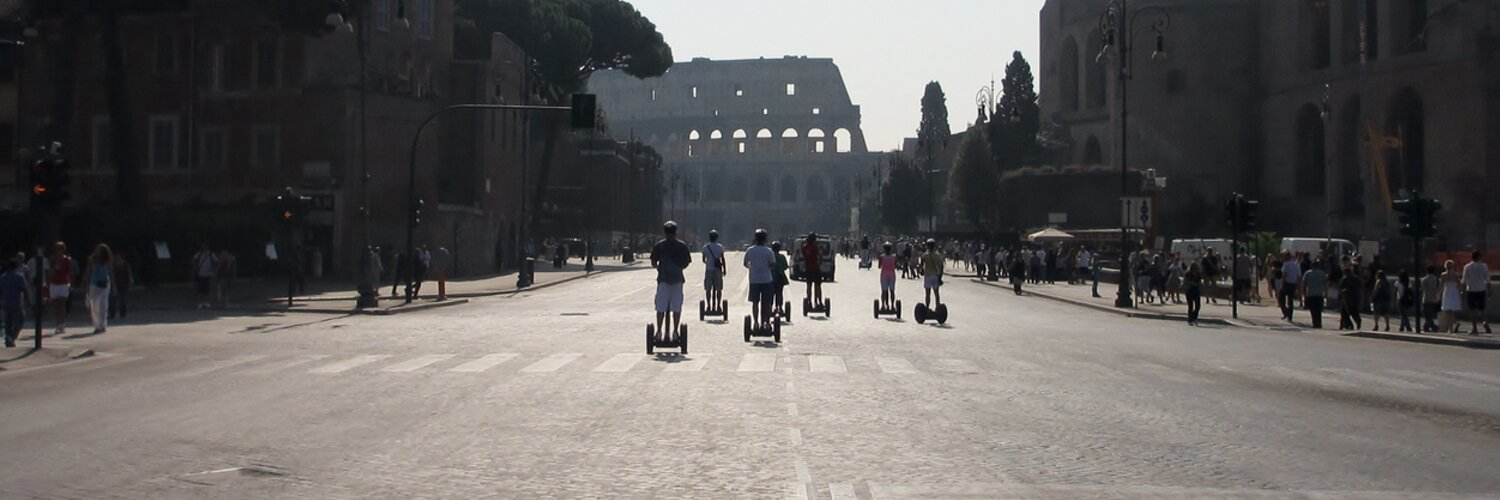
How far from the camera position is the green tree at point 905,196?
421 feet

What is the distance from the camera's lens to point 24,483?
9828 mm

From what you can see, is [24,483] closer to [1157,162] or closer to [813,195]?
[1157,162]

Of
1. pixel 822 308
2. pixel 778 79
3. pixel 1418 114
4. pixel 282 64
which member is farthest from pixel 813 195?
pixel 822 308

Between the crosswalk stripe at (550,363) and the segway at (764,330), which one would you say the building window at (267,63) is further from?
the crosswalk stripe at (550,363)

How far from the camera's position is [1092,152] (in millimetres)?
102625

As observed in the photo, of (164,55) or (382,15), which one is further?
(382,15)

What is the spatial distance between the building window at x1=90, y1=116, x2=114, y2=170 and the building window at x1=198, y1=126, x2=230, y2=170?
3.13m

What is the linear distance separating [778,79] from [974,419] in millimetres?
179592

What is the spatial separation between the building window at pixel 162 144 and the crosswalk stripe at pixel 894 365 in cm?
4082

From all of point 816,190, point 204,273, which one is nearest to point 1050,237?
point 204,273

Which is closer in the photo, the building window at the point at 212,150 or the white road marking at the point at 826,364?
the white road marking at the point at 826,364

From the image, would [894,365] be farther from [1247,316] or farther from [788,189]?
[788,189]

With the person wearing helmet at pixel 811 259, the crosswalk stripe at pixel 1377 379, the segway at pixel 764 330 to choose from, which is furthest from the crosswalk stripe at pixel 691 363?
the person wearing helmet at pixel 811 259

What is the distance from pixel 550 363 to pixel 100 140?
40723 mm
